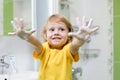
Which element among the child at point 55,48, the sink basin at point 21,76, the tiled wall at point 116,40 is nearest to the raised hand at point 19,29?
the child at point 55,48

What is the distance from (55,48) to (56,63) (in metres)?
0.06

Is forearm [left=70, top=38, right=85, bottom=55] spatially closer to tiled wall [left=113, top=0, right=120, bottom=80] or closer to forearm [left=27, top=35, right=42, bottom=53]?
forearm [left=27, top=35, right=42, bottom=53]

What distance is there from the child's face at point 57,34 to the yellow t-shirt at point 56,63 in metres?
0.02

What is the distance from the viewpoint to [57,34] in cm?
75

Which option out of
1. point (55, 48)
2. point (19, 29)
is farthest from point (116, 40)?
point (19, 29)

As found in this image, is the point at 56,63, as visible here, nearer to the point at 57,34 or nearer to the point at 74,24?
the point at 57,34

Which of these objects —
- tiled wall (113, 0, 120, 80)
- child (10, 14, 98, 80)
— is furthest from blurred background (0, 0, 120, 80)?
child (10, 14, 98, 80)

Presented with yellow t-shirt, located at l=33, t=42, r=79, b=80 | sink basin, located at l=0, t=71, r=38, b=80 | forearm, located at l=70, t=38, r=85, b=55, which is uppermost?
forearm, located at l=70, t=38, r=85, b=55

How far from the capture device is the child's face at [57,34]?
75 centimetres

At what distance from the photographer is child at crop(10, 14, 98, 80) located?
2.27 feet

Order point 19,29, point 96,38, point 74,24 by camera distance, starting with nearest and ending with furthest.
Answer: point 19,29 → point 74,24 → point 96,38

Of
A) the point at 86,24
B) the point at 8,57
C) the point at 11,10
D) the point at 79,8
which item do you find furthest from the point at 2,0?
the point at 86,24

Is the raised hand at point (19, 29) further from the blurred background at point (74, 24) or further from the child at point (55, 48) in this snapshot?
the blurred background at point (74, 24)

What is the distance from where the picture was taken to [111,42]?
1.37 metres
